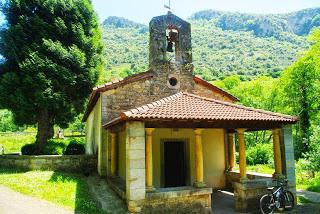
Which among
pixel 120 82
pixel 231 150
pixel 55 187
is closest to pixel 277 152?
pixel 231 150

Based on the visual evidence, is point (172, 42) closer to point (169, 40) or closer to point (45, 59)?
point (169, 40)

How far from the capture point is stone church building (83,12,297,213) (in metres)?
8.53

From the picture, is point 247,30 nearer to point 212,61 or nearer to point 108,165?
point 212,61

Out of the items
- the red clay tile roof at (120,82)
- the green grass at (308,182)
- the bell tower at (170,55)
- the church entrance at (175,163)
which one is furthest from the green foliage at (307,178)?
the red clay tile roof at (120,82)

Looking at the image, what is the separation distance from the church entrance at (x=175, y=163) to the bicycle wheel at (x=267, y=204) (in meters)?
4.01

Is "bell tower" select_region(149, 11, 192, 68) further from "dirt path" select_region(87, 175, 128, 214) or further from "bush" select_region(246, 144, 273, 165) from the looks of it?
"bush" select_region(246, 144, 273, 165)

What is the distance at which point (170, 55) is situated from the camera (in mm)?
13289

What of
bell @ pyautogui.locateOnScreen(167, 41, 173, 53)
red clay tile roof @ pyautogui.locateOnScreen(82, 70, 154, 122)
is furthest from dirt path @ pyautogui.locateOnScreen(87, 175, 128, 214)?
bell @ pyautogui.locateOnScreen(167, 41, 173, 53)

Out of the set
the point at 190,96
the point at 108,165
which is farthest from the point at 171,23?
the point at 108,165

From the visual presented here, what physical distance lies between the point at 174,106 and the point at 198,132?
3.91 feet

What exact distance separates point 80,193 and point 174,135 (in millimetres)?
4473

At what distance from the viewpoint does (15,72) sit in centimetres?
1677

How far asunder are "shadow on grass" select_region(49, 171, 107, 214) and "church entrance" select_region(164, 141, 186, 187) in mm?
3415

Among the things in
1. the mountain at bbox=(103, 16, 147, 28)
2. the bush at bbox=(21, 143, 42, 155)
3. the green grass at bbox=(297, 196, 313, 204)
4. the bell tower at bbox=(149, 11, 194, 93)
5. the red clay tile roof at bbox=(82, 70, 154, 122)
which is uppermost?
the mountain at bbox=(103, 16, 147, 28)
